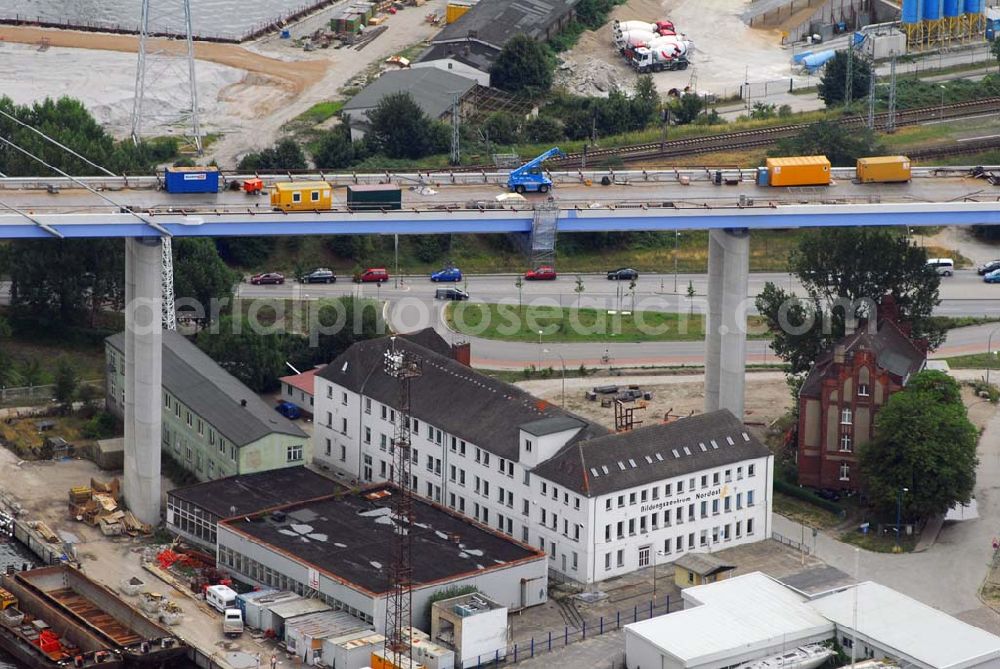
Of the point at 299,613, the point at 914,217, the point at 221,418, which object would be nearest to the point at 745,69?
the point at 914,217

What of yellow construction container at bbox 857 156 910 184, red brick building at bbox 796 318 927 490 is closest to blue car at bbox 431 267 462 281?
yellow construction container at bbox 857 156 910 184

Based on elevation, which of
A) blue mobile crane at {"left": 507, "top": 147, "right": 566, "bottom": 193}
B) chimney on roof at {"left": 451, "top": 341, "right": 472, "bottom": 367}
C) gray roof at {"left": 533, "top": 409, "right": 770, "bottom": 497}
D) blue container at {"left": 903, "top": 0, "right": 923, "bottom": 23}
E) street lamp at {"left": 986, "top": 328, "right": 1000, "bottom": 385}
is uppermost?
blue container at {"left": 903, "top": 0, "right": 923, "bottom": 23}

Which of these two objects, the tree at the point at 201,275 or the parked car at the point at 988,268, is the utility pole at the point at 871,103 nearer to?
the parked car at the point at 988,268

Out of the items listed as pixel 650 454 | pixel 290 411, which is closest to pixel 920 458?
pixel 650 454

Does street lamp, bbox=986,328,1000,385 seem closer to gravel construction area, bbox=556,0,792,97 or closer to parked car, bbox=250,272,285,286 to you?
parked car, bbox=250,272,285,286

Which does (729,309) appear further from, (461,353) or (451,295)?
(451,295)

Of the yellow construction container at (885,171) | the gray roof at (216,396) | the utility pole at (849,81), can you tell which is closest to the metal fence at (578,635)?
the gray roof at (216,396)
